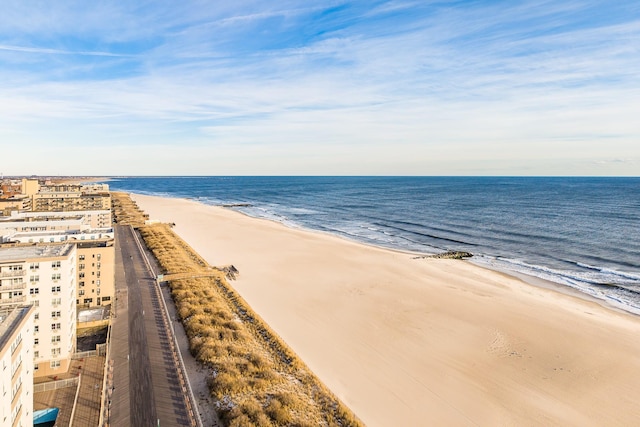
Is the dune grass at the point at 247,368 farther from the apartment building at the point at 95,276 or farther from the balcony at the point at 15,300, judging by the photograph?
the balcony at the point at 15,300

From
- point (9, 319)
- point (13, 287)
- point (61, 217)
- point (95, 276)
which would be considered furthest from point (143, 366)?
point (61, 217)

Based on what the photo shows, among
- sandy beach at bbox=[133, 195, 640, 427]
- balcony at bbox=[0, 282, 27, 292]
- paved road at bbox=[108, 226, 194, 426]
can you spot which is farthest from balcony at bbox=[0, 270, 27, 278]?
sandy beach at bbox=[133, 195, 640, 427]

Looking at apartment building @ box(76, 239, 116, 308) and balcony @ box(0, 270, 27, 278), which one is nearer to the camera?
balcony @ box(0, 270, 27, 278)

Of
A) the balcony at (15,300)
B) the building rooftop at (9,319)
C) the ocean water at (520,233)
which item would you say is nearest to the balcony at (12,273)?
the balcony at (15,300)

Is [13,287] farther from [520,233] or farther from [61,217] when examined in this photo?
[520,233]

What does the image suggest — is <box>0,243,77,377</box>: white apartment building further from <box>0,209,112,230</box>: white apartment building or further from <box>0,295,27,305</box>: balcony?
<box>0,209,112,230</box>: white apartment building

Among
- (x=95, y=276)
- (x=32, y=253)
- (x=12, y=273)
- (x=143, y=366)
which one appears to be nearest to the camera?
(x=12, y=273)
